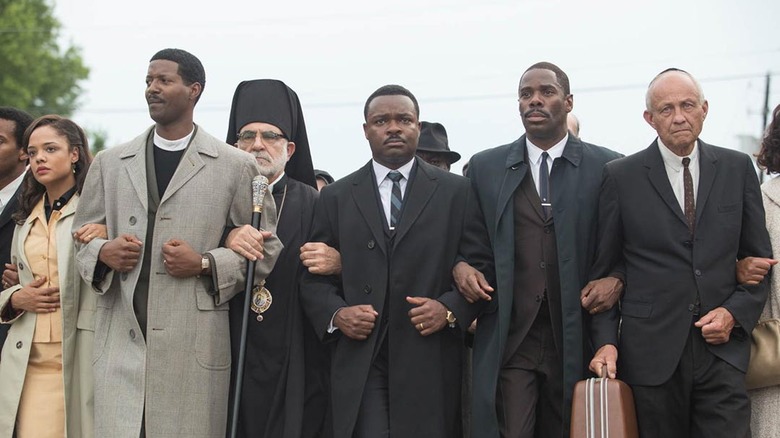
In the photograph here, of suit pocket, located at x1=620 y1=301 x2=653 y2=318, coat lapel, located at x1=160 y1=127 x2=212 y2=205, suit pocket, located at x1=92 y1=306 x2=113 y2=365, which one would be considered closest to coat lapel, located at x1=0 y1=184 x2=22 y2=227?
suit pocket, located at x1=92 y1=306 x2=113 y2=365

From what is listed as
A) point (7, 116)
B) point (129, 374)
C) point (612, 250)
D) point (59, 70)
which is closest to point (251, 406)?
point (129, 374)

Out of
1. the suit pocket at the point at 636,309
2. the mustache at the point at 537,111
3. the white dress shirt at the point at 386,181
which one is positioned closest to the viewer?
the suit pocket at the point at 636,309

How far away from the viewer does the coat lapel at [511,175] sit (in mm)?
6906

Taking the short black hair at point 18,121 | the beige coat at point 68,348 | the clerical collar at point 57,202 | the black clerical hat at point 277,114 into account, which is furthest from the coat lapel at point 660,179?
the short black hair at point 18,121

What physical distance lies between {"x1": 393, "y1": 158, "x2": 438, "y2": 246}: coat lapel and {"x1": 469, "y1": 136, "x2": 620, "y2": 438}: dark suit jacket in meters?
0.33

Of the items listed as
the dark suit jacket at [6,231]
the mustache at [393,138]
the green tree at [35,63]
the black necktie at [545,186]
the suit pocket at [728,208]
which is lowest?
the dark suit jacket at [6,231]

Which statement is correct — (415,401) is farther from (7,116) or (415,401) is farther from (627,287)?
(7,116)

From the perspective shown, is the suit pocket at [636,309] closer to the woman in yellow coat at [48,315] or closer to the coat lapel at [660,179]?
the coat lapel at [660,179]

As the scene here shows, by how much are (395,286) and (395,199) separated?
0.64 m

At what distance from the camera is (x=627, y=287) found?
6.63 meters

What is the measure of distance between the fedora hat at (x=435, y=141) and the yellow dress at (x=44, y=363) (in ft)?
11.7

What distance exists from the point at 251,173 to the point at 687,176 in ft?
8.94

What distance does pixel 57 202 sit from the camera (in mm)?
7461

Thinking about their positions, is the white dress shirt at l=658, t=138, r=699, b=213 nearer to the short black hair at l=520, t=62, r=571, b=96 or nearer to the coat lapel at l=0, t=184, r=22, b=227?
the short black hair at l=520, t=62, r=571, b=96
